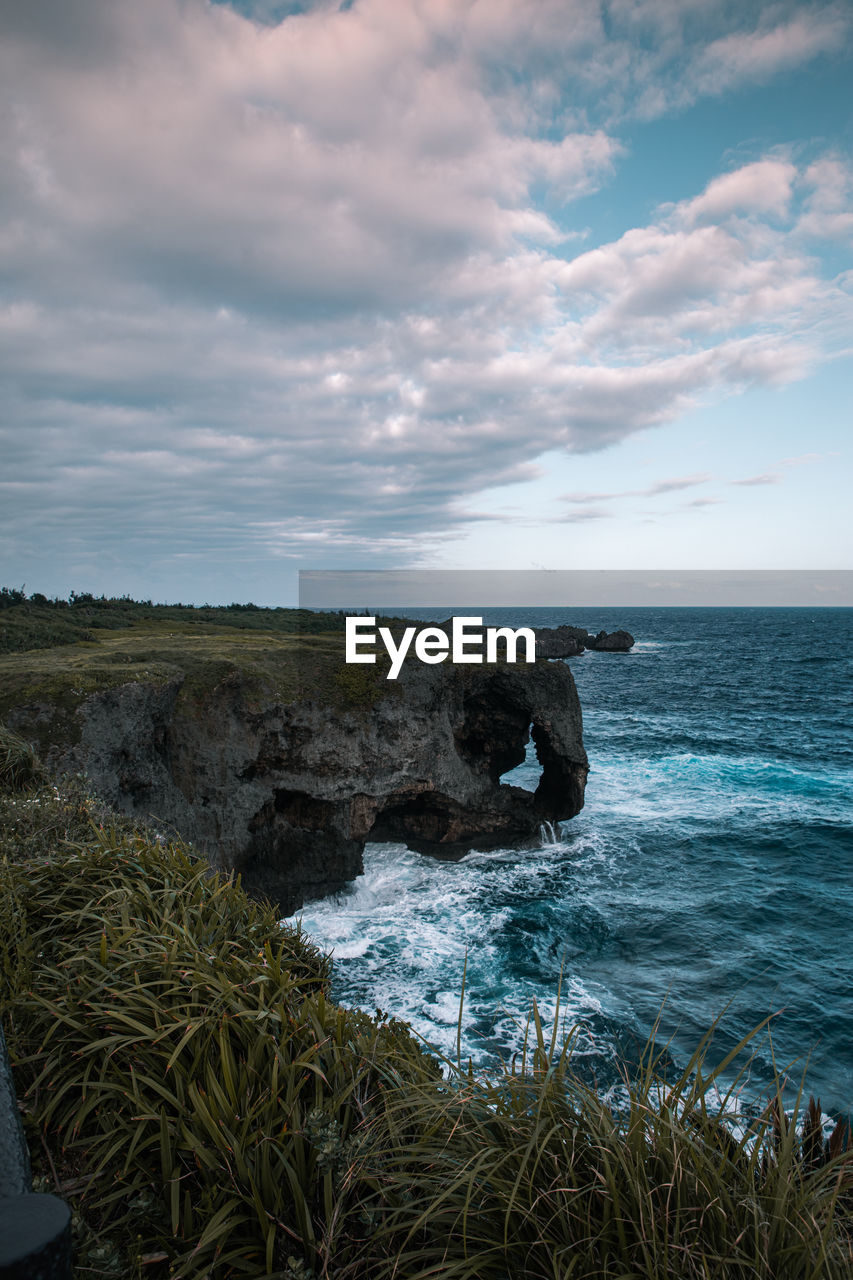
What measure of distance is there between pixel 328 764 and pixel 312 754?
657 millimetres

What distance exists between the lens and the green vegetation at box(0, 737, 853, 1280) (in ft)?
10.2

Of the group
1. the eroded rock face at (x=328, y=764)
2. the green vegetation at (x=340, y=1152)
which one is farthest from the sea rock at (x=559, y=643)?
the green vegetation at (x=340, y=1152)

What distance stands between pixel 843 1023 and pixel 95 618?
33.2 metres

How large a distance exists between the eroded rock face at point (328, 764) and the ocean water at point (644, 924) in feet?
4.60

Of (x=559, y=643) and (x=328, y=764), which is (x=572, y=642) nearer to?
(x=559, y=643)

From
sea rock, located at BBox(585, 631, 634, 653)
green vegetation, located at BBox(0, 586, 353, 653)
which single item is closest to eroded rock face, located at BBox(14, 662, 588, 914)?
green vegetation, located at BBox(0, 586, 353, 653)

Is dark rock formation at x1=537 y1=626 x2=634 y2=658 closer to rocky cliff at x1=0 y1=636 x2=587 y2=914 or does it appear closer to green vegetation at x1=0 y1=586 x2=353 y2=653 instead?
green vegetation at x1=0 y1=586 x2=353 y2=653

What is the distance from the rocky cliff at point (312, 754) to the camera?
1703 centimetres

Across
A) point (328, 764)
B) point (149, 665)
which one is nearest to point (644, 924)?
point (328, 764)

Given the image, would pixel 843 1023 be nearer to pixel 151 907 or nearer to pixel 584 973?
pixel 584 973

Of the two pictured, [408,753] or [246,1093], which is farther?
[408,753]

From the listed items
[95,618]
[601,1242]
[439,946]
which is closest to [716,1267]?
[601,1242]

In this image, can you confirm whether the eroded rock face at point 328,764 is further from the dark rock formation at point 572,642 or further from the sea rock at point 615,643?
the sea rock at point 615,643

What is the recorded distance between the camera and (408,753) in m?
23.0
